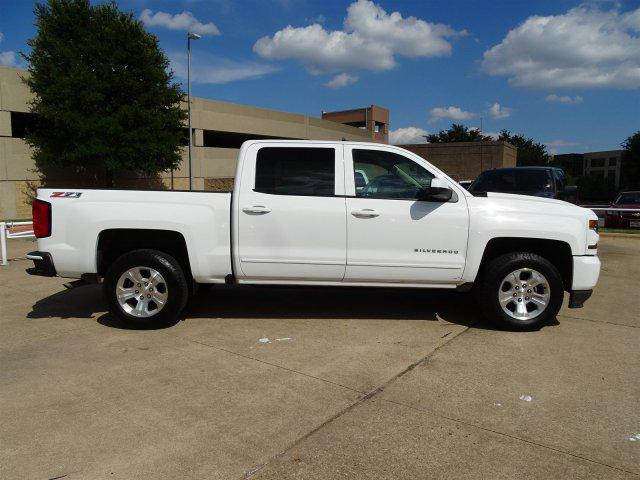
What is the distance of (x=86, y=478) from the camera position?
8.50 feet

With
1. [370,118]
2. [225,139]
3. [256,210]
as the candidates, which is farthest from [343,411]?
[370,118]

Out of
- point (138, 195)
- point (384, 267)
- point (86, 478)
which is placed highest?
point (138, 195)

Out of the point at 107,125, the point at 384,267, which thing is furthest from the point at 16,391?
the point at 107,125

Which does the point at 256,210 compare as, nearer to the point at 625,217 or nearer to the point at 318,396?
the point at 318,396

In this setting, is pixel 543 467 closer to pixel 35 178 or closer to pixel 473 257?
pixel 473 257

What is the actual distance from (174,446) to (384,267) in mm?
2790

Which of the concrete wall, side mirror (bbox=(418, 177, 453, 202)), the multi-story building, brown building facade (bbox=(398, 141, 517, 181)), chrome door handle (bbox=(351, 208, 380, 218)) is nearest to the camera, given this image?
side mirror (bbox=(418, 177, 453, 202))

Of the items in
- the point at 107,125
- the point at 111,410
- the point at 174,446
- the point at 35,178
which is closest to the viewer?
the point at 174,446

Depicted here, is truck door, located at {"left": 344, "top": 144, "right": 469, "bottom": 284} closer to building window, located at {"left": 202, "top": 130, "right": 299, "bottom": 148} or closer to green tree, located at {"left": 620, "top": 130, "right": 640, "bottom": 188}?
building window, located at {"left": 202, "top": 130, "right": 299, "bottom": 148}

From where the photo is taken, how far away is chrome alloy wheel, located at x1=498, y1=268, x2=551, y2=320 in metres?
5.08

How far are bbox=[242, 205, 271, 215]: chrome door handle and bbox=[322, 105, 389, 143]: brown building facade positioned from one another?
72.6 metres

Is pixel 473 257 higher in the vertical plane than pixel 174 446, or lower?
higher

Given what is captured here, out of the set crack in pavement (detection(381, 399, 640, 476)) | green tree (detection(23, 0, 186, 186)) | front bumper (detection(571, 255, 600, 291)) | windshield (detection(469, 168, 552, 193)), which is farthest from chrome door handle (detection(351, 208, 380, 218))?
green tree (detection(23, 0, 186, 186))

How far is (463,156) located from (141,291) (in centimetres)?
3282
